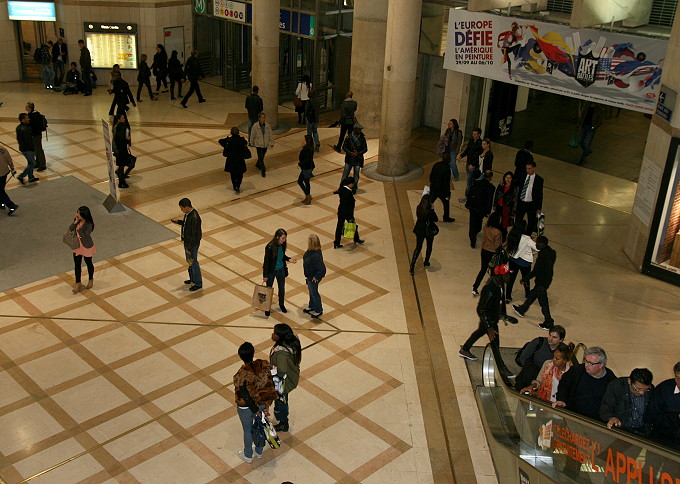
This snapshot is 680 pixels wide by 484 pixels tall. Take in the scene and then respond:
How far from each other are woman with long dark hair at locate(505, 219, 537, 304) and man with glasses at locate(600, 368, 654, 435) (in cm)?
427

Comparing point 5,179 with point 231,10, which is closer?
point 5,179

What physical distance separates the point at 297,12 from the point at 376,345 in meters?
13.2

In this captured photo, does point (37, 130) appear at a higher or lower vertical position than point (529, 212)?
higher

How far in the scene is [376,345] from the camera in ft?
37.0

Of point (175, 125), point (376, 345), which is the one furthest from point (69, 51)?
point (376, 345)

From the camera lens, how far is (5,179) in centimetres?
1464

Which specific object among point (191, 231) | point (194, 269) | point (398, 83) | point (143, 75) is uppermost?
point (398, 83)

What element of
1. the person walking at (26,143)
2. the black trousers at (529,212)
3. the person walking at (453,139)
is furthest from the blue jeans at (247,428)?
the person walking at (26,143)

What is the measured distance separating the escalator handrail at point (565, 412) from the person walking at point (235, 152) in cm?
734

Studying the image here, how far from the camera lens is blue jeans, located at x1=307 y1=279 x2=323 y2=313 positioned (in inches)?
456

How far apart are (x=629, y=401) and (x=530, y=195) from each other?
21.9 feet

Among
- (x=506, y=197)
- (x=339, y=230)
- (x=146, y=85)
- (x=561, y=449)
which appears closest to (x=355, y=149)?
(x=339, y=230)

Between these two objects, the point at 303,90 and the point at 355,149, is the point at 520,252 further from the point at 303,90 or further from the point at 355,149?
the point at 303,90

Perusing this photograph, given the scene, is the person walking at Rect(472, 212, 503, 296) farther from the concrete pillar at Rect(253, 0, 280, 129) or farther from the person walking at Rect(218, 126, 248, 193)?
the concrete pillar at Rect(253, 0, 280, 129)
